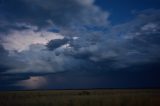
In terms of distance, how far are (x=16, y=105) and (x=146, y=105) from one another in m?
14.0

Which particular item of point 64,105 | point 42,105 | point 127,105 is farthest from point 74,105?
point 127,105

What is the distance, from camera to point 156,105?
2458 cm

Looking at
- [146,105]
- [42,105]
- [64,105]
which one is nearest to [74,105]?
[64,105]

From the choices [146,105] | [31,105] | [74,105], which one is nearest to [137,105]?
[146,105]

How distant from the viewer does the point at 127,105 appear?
24.8 m

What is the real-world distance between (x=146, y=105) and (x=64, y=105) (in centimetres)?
849

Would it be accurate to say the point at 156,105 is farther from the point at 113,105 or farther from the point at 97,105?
the point at 97,105

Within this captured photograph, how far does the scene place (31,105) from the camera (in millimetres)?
27125

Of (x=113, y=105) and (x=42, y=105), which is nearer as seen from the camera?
(x=113, y=105)

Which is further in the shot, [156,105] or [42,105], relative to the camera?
[42,105]

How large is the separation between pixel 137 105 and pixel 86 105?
522 cm

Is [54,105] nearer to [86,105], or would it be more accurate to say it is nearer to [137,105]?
[86,105]

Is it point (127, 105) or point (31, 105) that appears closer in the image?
point (127, 105)

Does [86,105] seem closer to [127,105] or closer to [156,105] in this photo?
[127,105]
